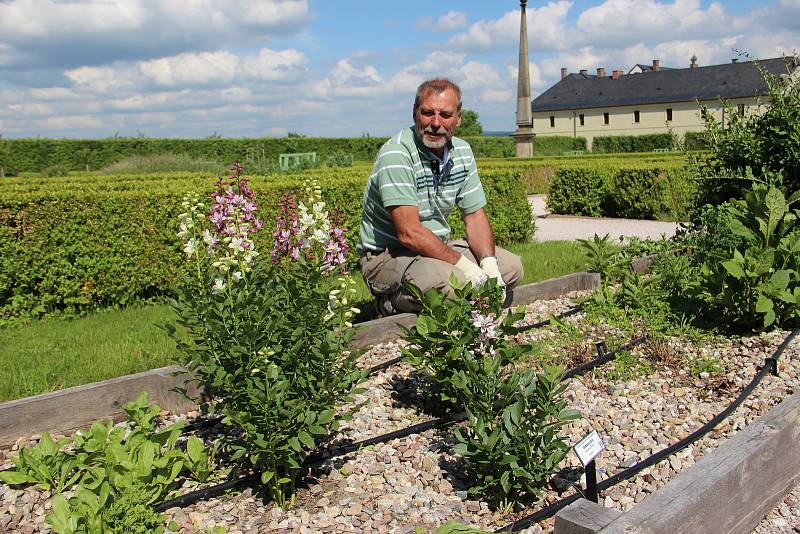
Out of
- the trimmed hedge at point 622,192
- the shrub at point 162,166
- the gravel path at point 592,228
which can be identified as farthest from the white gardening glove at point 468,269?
the shrub at point 162,166

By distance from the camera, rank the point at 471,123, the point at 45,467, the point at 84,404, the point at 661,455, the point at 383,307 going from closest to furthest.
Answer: the point at 45,467 < the point at 661,455 < the point at 84,404 < the point at 383,307 < the point at 471,123

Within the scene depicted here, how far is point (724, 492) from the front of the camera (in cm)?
238

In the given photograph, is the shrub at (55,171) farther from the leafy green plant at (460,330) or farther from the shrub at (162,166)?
the leafy green plant at (460,330)

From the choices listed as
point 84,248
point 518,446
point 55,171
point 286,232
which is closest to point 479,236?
point 286,232

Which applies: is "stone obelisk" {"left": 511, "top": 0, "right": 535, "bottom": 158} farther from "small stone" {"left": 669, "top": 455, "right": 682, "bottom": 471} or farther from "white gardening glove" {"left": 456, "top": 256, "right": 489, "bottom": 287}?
"small stone" {"left": 669, "top": 455, "right": 682, "bottom": 471}

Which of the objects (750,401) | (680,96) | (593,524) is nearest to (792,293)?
(750,401)

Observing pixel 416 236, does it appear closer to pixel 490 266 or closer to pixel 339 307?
pixel 490 266

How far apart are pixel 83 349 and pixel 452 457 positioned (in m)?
2.96

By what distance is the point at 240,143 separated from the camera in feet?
95.7

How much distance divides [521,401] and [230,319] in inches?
44.0

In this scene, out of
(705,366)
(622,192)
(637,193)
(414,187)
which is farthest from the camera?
(622,192)

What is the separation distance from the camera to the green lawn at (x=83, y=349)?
13.2 ft

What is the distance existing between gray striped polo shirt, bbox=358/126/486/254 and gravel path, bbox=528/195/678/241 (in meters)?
5.56

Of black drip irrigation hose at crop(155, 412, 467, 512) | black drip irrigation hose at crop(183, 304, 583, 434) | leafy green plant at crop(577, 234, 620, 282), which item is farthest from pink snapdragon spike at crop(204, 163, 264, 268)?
leafy green plant at crop(577, 234, 620, 282)
